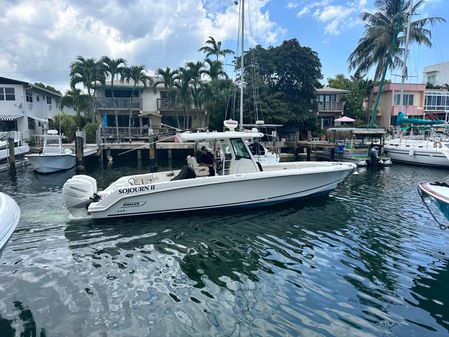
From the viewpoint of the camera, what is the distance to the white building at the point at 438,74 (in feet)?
159

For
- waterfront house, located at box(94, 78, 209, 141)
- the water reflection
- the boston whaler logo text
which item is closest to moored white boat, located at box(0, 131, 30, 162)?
waterfront house, located at box(94, 78, 209, 141)

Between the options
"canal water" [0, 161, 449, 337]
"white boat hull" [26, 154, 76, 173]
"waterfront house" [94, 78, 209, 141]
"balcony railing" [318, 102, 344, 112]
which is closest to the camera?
"canal water" [0, 161, 449, 337]

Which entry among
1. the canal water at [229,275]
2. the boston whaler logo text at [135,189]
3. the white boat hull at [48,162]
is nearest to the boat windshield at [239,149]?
the canal water at [229,275]

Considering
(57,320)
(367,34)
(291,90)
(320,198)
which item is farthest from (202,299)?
(367,34)

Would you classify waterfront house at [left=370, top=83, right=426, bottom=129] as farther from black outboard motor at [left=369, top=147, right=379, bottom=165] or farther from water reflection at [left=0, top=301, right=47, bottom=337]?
water reflection at [left=0, top=301, right=47, bottom=337]

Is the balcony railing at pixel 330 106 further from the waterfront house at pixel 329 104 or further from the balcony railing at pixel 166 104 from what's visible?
the balcony railing at pixel 166 104

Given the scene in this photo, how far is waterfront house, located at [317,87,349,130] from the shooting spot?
125 feet

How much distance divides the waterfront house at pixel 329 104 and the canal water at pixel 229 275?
2928cm

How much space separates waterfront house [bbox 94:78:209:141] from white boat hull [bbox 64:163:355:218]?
25.1 m

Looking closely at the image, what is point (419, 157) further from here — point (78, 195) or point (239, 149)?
point (78, 195)

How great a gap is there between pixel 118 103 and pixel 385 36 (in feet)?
96.4

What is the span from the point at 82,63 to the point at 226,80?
1470 centimetres

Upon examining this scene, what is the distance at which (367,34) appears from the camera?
1430 inches

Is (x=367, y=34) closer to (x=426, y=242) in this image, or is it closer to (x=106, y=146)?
(x=106, y=146)
